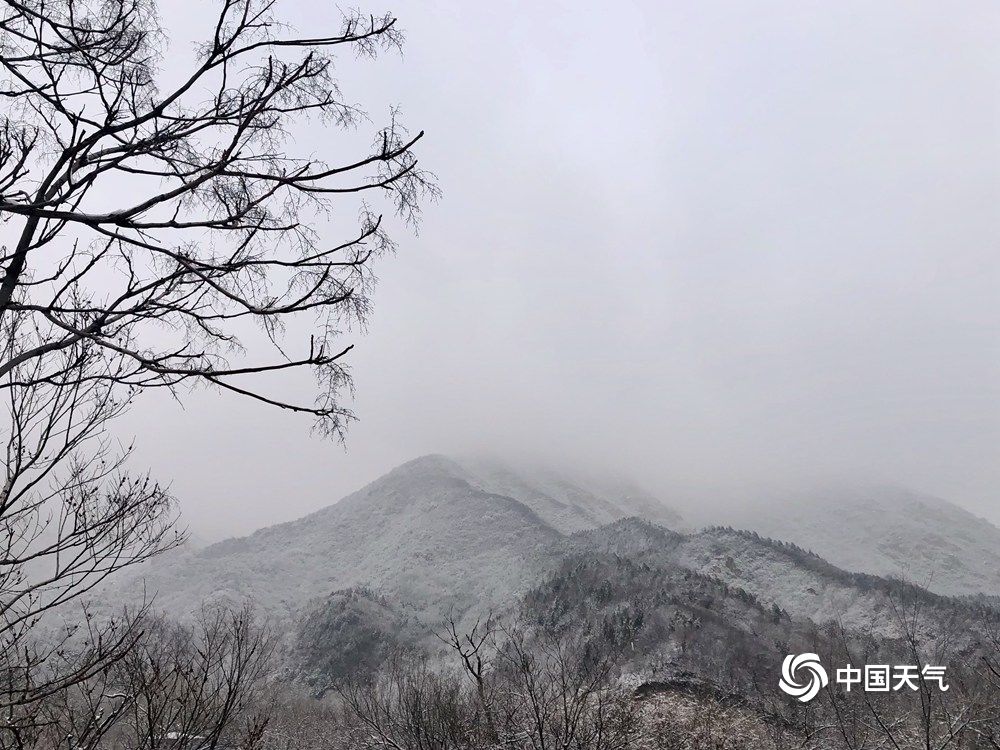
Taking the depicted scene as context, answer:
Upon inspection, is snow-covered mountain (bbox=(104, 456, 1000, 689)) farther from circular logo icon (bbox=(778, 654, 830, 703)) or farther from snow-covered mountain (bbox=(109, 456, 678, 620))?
circular logo icon (bbox=(778, 654, 830, 703))

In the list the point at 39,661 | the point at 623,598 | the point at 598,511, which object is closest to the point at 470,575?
the point at 623,598

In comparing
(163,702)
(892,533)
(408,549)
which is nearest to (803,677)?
(163,702)

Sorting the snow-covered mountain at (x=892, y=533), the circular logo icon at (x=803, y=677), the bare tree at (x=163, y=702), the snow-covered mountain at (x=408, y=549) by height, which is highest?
the bare tree at (x=163, y=702)

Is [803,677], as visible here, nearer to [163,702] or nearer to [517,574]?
[163,702]

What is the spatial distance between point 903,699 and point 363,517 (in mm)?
84411

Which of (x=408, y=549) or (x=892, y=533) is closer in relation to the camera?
(x=408, y=549)

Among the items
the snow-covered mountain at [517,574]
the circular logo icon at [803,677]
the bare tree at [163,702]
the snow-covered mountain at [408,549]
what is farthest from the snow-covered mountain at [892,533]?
the bare tree at [163,702]

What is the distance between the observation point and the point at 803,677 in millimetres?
33281

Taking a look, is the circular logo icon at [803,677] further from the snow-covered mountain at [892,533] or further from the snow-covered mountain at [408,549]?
the snow-covered mountain at [892,533]

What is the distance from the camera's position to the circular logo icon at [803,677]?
27781mm

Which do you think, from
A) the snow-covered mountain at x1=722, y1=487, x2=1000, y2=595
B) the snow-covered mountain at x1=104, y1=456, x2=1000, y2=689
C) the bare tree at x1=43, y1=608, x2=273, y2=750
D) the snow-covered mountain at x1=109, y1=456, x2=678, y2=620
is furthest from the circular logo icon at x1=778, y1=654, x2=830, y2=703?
the snow-covered mountain at x1=722, y1=487, x2=1000, y2=595

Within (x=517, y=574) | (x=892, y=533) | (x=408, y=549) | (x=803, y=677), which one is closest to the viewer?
(x=803, y=677)

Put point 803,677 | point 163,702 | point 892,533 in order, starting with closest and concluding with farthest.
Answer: point 163,702 → point 803,677 → point 892,533

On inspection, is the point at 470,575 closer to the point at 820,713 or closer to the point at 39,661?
the point at 820,713
